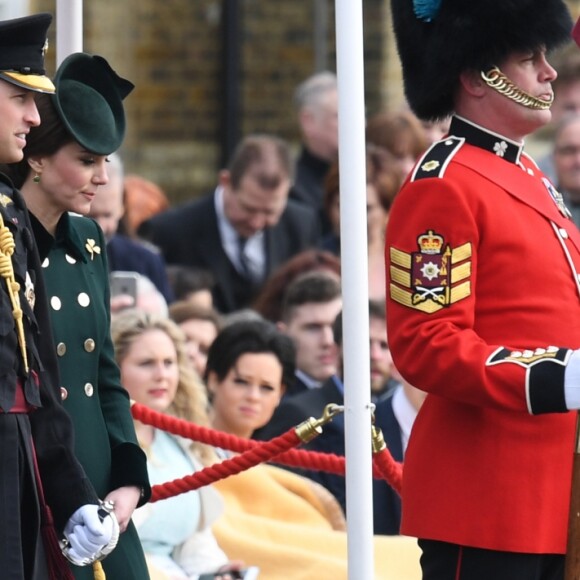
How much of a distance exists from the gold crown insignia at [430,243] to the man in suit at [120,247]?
419 centimetres

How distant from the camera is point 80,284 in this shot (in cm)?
422

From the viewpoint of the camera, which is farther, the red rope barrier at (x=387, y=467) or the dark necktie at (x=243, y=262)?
the dark necktie at (x=243, y=262)

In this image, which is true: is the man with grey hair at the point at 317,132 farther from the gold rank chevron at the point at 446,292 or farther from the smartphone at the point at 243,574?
the gold rank chevron at the point at 446,292

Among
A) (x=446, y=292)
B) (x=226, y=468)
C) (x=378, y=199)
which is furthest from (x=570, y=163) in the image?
(x=446, y=292)

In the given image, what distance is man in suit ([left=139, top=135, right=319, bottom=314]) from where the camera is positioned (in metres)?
9.56

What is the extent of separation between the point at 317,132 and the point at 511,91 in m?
6.40

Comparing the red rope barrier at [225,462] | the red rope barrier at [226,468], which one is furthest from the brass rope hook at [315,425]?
the red rope barrier at [225,462]

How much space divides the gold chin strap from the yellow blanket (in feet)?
7.79

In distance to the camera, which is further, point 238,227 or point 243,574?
point 238,227

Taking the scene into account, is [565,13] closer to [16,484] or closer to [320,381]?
[16,484]

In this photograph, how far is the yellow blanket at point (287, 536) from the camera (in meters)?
6.27

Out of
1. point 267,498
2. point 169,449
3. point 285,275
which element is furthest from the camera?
point 285,275

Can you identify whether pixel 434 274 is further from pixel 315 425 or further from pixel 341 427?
pixel 341 427

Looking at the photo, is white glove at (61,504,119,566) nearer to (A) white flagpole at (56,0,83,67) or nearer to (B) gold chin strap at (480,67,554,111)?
(B) gold chin strap at (480,67,554,111)
